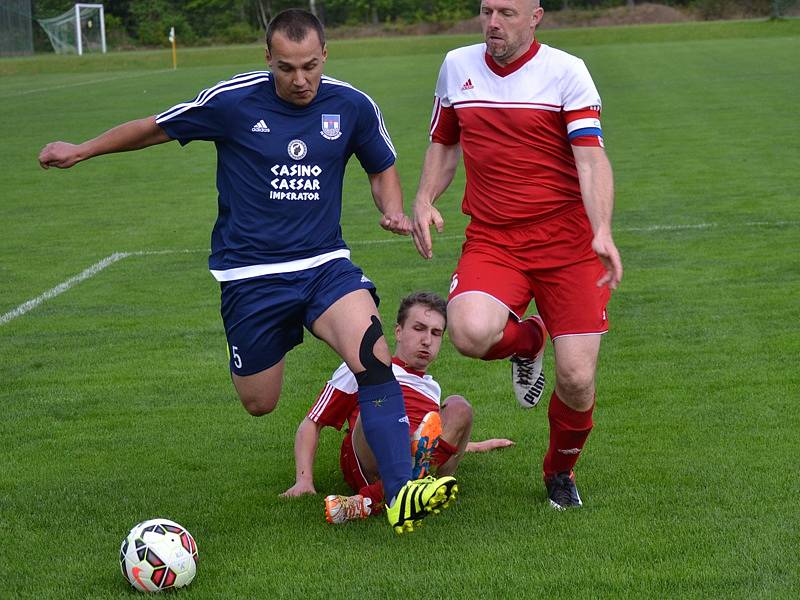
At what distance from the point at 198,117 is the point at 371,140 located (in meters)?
0.85

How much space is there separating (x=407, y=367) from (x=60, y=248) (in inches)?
371

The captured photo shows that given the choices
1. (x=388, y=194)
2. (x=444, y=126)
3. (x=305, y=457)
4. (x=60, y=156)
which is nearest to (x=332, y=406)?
(x=305, y=457)

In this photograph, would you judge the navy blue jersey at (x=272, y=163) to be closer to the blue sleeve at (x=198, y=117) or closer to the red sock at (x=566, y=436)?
the blue sleeve at (x=198, y=117)

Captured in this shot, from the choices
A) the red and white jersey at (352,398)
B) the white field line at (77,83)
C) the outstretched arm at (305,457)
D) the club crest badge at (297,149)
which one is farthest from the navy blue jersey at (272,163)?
the white field line at (77,83)

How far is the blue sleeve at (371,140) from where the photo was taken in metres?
6.14

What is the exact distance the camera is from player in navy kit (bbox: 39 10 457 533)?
5.81 meters

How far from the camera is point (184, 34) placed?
85.9 m

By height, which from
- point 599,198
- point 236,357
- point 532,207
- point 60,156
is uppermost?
point 60,156

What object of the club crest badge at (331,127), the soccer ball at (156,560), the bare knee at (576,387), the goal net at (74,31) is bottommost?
→ the goal net at (74,31)

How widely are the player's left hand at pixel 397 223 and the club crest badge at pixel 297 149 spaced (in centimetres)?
49

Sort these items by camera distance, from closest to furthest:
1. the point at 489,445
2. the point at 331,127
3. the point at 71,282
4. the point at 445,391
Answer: the point at 331,127 → the point at 489,445 → the point at 445,391 → the point at 71,282

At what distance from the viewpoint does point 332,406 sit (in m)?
6.31

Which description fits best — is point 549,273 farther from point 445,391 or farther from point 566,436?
point 445,391

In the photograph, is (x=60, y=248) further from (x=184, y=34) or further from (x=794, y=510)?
(x=184, y=34)
